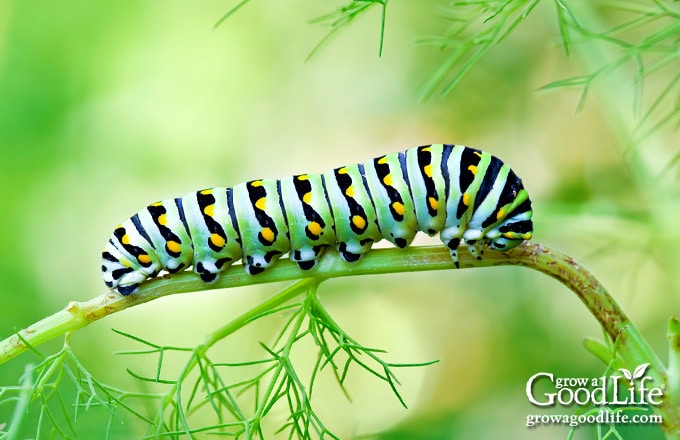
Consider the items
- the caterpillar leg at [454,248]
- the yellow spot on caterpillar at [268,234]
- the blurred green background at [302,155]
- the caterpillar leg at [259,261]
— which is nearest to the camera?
the caterpillar leg at [454,248]

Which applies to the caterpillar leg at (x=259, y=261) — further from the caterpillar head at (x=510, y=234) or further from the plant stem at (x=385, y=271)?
the caterpillar head at (x=510, y=234)

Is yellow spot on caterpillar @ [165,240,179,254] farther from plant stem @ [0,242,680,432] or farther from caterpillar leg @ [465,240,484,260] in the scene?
caterpillar leg @ [465,240,484,260]

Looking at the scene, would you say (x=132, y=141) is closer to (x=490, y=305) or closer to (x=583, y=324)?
(x=490, y=305)

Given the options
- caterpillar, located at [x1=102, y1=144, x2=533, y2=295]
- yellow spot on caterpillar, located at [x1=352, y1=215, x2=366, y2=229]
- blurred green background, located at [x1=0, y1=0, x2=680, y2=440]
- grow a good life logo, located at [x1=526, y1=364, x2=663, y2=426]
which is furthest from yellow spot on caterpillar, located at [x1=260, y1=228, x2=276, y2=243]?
blurred green background, located at [x1=0, y1=0, x2=680, y2=440]

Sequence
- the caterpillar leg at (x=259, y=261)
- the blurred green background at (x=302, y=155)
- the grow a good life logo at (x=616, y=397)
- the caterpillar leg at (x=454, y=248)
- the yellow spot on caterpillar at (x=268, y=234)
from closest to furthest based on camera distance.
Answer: the grow a good life logo at (x=616, y=397), the caterpillar leg at (x=454, y=248), the caterpillar leg at (x=259, y=261), the yellow spot on caterpillar at (x=268, y=234), the blurred green background at (x=302, y=155)

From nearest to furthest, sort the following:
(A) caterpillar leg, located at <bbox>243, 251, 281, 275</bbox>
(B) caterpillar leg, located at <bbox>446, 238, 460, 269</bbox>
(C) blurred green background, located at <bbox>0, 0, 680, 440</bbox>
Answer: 1. (B) caterpillar leg, located at <bbox>446, 238, 460, 269</bbox>
2. (A) caterpillar leg, located at <bbox>243, 251, 281, 275</bbox>
3. (C) blurred green background, located at <bbox>0, 0, 680, 440</bbox>

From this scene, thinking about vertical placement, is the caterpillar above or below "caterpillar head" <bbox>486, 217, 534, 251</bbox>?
above

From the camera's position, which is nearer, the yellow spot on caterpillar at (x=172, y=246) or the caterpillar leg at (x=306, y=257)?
the caterpillar leg at (x=306, y=257)

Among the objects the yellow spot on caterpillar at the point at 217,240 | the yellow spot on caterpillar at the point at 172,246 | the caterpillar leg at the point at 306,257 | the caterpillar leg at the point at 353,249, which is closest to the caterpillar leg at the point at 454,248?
the caterpillar leg at the point at 353,249
